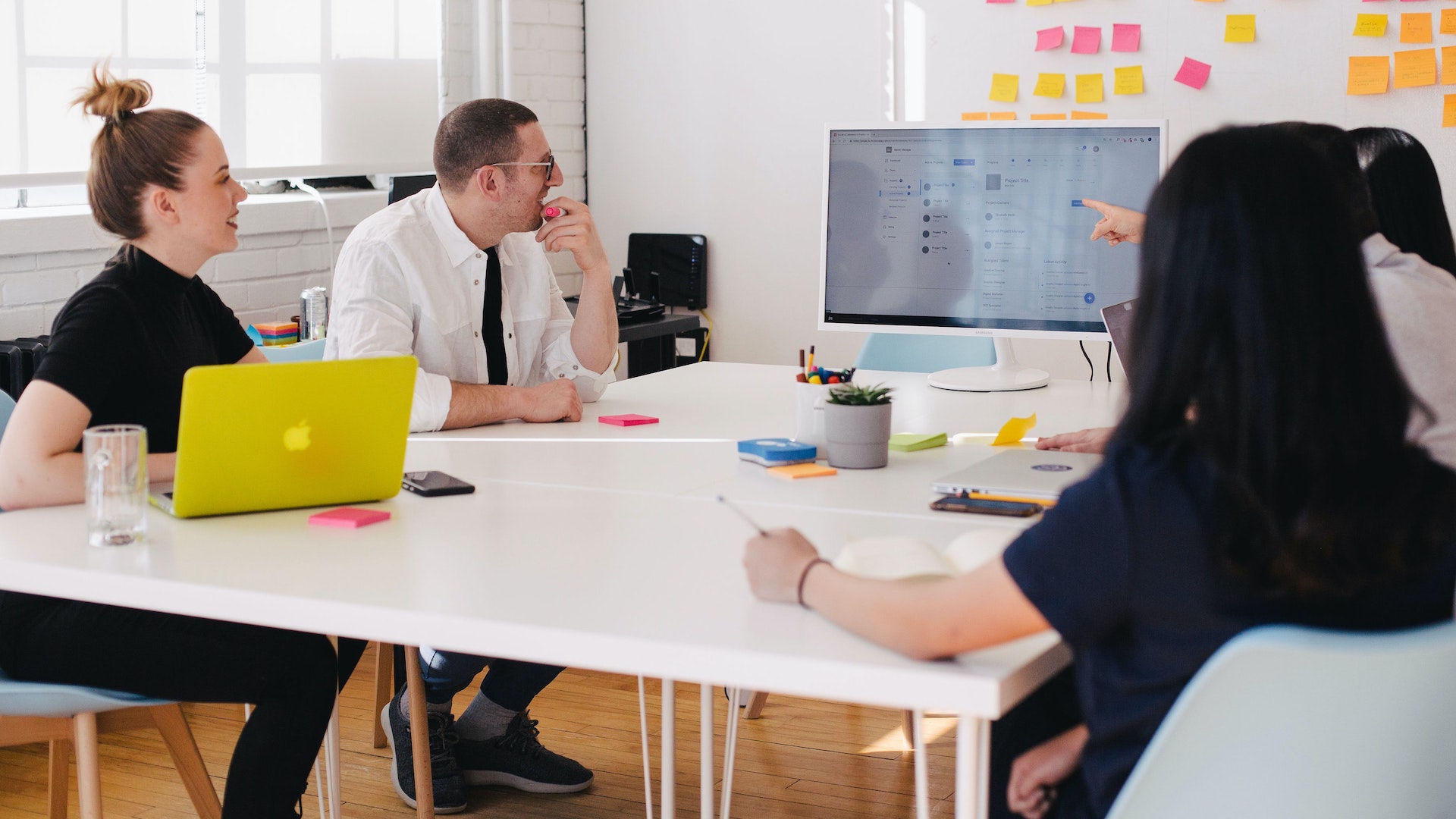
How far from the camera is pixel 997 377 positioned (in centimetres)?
262

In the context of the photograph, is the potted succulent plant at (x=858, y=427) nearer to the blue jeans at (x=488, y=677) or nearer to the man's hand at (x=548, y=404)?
the man's hand at (x=548, y=404)

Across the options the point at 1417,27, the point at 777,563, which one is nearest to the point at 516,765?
the point at 777,563

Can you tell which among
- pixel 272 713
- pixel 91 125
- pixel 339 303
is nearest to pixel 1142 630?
pixel 272 713

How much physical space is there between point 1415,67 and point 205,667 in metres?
3.11

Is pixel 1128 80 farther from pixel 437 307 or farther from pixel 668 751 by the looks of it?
pixel 668 751

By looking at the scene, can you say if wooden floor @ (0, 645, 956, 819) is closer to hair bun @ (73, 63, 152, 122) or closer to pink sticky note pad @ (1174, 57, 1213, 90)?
hair bun @ (73, 63, 152, 122)

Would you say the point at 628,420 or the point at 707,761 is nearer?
the point at 707,761

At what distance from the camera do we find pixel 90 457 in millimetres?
1477

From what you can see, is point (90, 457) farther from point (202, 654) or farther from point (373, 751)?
point (373, 751)

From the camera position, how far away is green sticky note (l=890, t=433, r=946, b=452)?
6.55 ft

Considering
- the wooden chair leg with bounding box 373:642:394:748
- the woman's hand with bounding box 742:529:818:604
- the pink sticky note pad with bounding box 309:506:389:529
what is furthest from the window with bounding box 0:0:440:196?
the woman's hand with bounding box 742:529:818:604

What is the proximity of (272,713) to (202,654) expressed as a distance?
11 cm

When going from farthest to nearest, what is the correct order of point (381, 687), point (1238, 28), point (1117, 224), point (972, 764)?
point (1238, 28)
point (381, 687)
point (1117, 224)
point (972, 764)

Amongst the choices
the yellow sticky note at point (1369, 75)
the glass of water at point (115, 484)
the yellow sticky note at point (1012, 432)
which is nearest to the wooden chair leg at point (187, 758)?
the glass of water at point (115, 484)
